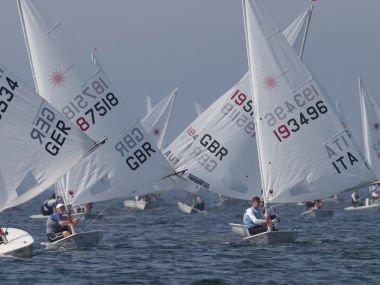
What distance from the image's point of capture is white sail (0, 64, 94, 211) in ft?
104

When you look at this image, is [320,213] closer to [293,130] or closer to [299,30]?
[299,30]

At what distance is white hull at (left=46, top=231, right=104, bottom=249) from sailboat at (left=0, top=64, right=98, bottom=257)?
60.2 inches

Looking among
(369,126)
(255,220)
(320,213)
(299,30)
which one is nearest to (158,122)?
(369,126)

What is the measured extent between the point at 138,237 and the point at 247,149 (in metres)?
5.02

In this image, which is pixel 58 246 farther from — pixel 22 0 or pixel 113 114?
pixel 22 0

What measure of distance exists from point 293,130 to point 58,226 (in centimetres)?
763

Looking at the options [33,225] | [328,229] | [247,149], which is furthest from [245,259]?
[33,225]

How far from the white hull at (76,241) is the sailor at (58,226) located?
0.28 meters

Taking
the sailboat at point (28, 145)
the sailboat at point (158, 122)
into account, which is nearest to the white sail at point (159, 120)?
the sailboat at point (158, 122)

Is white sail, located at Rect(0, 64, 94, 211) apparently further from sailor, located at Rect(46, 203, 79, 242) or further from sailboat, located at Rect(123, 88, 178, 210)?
sailboat, located at Rect(123, 88, 178, 210)

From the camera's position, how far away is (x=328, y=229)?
45.6 m

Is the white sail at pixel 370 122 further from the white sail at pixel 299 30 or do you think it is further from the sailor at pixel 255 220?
the sailor at pixel 255 220

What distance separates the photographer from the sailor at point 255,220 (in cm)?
3378

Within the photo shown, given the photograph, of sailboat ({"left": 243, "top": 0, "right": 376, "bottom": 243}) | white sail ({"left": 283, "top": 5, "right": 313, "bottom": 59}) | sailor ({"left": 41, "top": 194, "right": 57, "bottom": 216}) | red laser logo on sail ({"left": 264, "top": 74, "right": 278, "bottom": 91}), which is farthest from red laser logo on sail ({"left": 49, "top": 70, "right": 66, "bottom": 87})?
sailor ({"left": 41, "top": 194, "right": 57, "bottom": 216})
